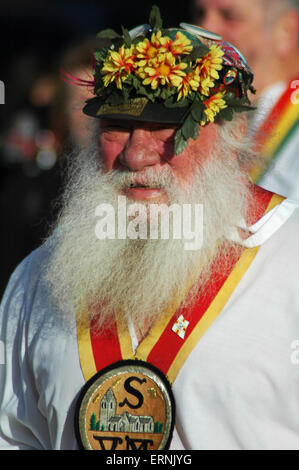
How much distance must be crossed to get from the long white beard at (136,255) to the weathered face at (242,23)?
1.86m

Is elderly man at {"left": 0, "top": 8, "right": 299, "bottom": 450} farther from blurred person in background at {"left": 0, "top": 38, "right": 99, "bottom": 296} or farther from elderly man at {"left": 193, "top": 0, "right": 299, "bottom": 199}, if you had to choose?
elderly man at {"left": 193, "top": 0, "right": 299, "bottom": 199}

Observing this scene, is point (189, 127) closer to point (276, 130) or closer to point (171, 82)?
point (171, 82)

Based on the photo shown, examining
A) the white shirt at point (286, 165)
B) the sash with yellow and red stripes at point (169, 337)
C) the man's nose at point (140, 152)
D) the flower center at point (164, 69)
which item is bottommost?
the sash with yellow and red stripes at point (169, 337)

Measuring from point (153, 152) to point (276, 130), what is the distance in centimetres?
99

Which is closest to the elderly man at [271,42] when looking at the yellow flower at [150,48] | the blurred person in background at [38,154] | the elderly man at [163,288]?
the blurred person in background at [38,154]

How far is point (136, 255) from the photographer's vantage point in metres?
3.01

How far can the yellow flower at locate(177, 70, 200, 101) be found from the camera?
113 inches

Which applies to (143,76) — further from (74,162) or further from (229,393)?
(229,393)

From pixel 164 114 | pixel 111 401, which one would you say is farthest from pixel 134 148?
pixel 111 401

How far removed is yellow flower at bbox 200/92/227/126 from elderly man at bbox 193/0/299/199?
1.38 metres

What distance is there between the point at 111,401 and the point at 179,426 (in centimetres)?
27

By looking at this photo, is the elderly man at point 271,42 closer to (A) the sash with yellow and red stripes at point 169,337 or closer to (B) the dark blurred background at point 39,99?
(B) the dark blurred background at point 39,99

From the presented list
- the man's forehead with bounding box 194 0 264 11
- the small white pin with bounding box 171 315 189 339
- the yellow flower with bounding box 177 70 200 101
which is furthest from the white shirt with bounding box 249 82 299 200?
the small white pin with bounding box 171 315 189 339

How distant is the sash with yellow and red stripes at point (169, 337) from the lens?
2.78 meters
